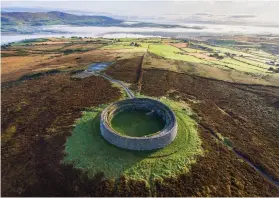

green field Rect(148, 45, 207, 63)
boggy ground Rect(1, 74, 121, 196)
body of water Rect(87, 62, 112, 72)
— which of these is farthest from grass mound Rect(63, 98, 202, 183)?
green field Rect(148, 45, 207, 63)

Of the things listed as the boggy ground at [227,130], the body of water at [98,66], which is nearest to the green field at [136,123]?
the boggy ground at [227,130]

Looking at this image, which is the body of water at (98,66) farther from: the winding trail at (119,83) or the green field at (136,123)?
the green field at (136,123)

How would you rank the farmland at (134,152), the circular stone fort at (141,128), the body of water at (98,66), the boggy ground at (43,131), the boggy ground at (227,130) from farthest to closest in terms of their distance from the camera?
1. the body of water at (98,66)
2. the circular stone fort at (141,128)
3. the boggy ground at (227,130)
4. the farmland at (134,152)
5. the boggy ground at (43,131)

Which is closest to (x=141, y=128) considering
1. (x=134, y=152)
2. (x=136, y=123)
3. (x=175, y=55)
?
(x=136, y=123)

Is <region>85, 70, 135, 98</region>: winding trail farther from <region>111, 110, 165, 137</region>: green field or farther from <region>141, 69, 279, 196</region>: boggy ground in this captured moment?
<region>111, 110, 165, 137</region>: green field

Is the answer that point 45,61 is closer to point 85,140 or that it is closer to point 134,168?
point 85,140

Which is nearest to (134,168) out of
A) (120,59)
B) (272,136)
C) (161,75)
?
(272,136)

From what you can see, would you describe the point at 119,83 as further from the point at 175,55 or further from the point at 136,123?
the point at 175,55
